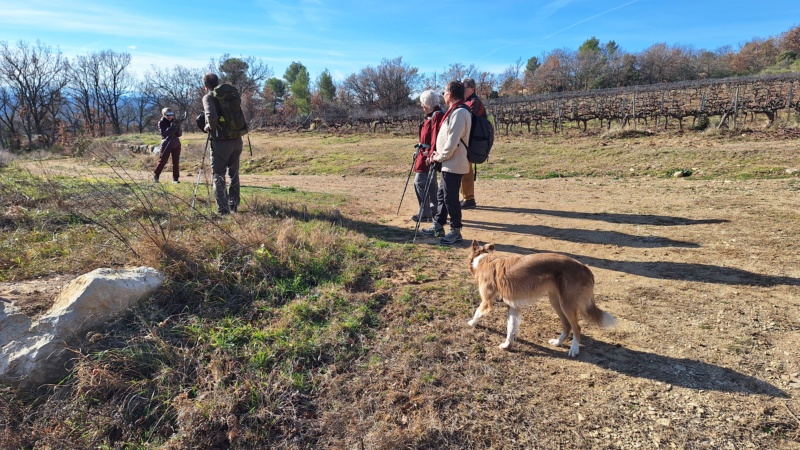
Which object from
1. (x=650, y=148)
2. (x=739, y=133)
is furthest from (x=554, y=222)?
(x=739, y=133)

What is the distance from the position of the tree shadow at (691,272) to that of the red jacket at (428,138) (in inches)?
101

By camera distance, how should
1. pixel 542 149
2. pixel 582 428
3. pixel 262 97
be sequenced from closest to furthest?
pixel 582 428, pixel 542 149, pixel 262 97

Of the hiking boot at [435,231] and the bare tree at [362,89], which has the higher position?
the bare tree at [362,89]

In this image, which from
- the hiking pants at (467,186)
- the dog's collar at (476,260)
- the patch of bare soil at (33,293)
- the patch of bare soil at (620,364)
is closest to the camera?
the patch of bare soil at (620,364)

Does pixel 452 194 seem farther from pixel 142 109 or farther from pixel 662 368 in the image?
pixel 142 109

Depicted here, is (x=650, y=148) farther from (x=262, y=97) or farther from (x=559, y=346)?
(x=262, y=97)

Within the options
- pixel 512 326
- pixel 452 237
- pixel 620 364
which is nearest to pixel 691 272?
pixel 620 364

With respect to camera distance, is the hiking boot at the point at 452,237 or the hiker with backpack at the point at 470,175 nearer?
the hiking boot at the point at 452,237

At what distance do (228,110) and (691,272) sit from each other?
6719 mm

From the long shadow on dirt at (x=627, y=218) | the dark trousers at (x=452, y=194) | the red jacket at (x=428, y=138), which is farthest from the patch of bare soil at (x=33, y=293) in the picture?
the long shadow on dirt at (x=627, y=218)

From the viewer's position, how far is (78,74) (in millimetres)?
55469

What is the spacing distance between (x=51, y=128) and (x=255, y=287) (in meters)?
64.4

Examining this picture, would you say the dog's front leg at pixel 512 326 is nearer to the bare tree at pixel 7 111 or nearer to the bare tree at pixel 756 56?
the bare tree at pixel 7 111

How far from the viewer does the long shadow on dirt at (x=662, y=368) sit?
2898 millimetres
